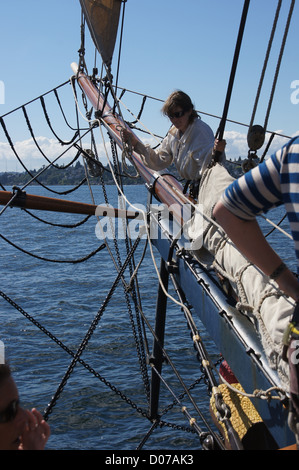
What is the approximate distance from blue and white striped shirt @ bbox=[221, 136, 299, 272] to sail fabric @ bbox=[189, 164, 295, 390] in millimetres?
727

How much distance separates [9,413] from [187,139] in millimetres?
3892

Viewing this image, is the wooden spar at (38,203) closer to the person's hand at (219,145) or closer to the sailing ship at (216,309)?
the sailing ship at (216,309)

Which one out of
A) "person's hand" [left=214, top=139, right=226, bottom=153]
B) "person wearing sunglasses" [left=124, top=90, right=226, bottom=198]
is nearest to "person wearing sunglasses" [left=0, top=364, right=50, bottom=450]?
"person's hand" [left=214, top=139, right=226, bottom=153]

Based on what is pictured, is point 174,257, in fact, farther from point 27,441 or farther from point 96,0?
point 96,0

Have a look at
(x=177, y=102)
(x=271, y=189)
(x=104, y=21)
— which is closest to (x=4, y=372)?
(x=271, y=189)

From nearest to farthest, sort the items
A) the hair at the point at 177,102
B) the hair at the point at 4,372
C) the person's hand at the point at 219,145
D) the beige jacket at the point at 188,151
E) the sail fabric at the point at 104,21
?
the hair at the point at 4,372 → the person's hand at the point at 219,145 → the hair at the point at 177,102 → the beige jacket at the point at 188,151 → the sail fabric at the point at 104,21

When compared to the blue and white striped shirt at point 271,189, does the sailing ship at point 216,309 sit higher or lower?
lower

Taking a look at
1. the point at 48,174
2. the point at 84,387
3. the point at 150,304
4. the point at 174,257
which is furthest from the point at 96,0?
the point at 48,174

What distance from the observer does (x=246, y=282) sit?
3.67m

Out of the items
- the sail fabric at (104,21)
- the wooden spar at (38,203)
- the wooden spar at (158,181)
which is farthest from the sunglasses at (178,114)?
the sail fabric at (104,21)

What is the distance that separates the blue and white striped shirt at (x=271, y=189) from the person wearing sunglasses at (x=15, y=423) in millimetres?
1122

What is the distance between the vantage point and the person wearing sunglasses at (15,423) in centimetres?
223

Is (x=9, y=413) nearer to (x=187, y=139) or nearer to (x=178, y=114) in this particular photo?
(x=178, y=114)

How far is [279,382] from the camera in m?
3.07
